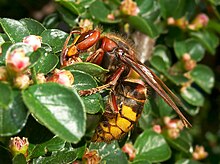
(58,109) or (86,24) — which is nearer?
(58,109)

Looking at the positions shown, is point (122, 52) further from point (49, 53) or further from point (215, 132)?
point (215, 132)

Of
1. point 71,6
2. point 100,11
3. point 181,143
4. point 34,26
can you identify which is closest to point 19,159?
point 34,26

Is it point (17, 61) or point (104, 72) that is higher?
point (17, 61)

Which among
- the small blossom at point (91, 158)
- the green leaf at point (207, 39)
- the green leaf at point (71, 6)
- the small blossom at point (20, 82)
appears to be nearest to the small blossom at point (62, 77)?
the small blossom at point (20, 82)

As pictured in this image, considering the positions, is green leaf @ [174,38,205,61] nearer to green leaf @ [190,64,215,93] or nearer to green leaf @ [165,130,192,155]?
green leaf @ [190,64,215,93]

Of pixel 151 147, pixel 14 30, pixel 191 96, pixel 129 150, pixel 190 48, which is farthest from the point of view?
pixel 190 48

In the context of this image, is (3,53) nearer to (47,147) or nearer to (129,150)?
(47,147)
